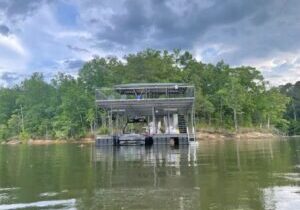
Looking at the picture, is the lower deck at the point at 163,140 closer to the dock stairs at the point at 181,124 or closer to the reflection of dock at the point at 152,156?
the dock stairs at the point at 181,124

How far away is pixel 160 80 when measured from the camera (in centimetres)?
7456

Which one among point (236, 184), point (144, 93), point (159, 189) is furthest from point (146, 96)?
point (159, 189)

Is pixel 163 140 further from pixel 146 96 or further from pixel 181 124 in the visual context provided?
pixel 181 124

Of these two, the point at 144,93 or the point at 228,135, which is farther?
the point at 228,135

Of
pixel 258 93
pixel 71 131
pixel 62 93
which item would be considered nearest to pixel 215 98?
pixel 258 93

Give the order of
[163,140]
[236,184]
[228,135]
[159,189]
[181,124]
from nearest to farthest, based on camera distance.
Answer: [159,189], [236,184], [163,140], [181,124], [228,135]

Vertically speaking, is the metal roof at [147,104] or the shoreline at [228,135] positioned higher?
the metal roof at [147,104]

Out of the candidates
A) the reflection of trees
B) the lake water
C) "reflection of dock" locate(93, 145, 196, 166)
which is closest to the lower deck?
"reflection of dock" locate(93, 145, 196, 166)

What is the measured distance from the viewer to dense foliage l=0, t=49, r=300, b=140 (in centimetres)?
7569

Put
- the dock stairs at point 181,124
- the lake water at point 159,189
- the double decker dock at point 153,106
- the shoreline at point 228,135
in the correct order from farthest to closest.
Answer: the shoreline at point 228,135
the dock stairs at point 181,124
the double decker dock at point 153,106
the lake water at point 159,189

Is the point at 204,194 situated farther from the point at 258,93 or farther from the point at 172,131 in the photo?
the point at 258,93

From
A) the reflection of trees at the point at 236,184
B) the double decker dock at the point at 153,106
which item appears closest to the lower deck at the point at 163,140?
the double decker dock at the point at 153,106

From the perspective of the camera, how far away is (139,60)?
7638cm

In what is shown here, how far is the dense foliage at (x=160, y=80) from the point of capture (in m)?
75.7
